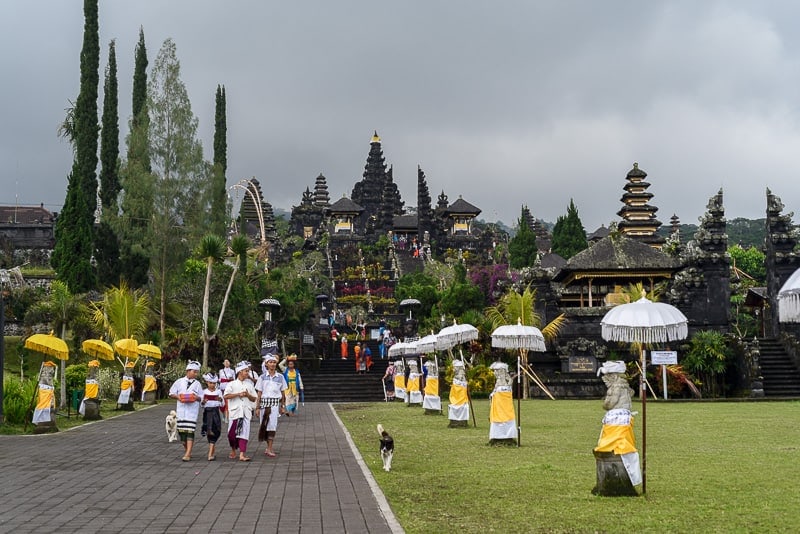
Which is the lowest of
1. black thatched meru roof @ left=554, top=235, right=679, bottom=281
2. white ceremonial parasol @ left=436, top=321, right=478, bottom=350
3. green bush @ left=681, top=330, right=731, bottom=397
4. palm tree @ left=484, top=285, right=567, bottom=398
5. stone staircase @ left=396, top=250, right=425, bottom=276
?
green bush @ left=681, top=330, right=731, bottom=397

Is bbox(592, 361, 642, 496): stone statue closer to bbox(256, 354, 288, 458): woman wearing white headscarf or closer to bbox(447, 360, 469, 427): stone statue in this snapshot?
bbox(256, 354, 288, 458): woman wearing white headscarf

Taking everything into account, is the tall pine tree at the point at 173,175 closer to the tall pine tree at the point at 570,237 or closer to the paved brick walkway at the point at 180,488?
the paved brick walkway at the point at 180,488

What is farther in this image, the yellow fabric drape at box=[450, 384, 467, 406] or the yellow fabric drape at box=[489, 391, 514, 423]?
the yellow fabric drape at box=[450, 384, 467, 406]

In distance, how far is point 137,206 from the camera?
1667 inches

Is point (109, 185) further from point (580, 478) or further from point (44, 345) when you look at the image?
point (580, 478)

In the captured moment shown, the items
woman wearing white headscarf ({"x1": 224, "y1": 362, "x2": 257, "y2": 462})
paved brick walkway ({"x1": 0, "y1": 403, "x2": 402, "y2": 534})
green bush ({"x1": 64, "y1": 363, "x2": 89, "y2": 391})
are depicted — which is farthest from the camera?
green bush ({"x1": 64, "y1": 363, "x2": 89, "y2": 391})

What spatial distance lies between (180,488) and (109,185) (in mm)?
36337

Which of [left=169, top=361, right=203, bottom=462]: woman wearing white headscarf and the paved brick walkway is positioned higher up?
[left=169, top=361, right=203, bottom=462]: woman wearing white headscarf

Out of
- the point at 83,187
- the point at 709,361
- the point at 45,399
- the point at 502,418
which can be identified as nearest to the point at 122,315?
the point at 83,187

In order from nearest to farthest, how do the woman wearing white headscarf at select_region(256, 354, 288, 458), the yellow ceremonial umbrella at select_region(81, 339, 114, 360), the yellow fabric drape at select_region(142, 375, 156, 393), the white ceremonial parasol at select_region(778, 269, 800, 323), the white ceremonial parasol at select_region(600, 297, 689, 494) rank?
1. the white ceremonial parasol at select_region(778, 269, 800, 323)
2. the white ceremonial parasol at select_region(600, 297, 689, 494)
3. the woman wearing white headscarf at select_region(256, 354, 288, 458)
4. the yellow ceremonial umbrella at select_region(81, 339, 114, 360)
5. the yellow fabric drape at select_region(142, 375, 156, 393)

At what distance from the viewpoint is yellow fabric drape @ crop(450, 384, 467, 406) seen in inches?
778

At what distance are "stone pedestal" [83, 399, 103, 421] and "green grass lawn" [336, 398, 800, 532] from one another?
749 centimetres

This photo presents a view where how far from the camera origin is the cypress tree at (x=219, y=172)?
4512 centimetres

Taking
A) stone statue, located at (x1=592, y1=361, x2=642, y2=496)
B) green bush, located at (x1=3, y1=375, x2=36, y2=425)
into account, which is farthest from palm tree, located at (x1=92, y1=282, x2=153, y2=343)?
stone statue, located at (x1=592, y1=361, x2=642, y2=496)
